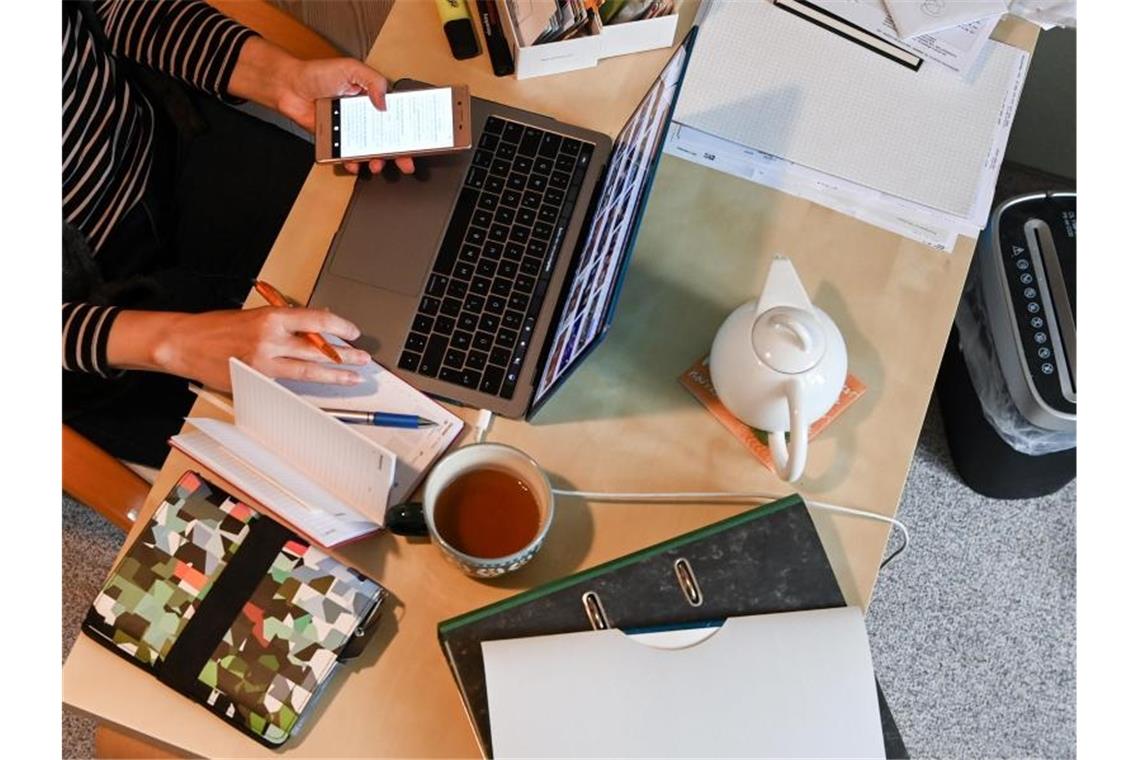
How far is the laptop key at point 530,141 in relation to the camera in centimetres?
97

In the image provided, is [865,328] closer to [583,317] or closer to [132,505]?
[583,317]

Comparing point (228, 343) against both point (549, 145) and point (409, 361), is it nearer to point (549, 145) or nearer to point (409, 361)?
point (409, 361)

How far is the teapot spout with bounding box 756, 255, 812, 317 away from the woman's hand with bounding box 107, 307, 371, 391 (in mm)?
382

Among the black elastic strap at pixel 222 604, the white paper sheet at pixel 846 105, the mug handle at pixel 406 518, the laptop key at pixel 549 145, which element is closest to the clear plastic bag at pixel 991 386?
the white paper sheet at pixel 846 105

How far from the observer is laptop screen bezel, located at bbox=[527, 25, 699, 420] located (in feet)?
2.43

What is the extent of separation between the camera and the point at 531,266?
919 mm

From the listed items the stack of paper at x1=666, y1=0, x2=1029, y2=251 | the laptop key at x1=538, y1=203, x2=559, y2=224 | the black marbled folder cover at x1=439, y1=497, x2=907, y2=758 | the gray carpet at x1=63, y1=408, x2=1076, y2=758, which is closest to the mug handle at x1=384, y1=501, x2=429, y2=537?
the black marbled folder cover at x1=439, y1=497, x2=907, y2=758

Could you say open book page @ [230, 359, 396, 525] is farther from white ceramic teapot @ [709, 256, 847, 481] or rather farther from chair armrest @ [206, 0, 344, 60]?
chair armrest @ [206, 0, 344, 60]

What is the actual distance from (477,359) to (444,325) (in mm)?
51

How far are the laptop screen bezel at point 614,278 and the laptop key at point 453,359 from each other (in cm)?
7

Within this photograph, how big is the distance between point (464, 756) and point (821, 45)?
2.77 feet

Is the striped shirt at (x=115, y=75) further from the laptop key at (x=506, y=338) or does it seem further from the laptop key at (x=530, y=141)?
the laptop key at (x=506, y=338)

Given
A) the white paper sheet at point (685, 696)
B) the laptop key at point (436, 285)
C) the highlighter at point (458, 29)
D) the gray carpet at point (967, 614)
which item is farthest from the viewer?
the gray carpet at point (967, 614)

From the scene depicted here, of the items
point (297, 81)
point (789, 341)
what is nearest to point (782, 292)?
point (789, 341)
